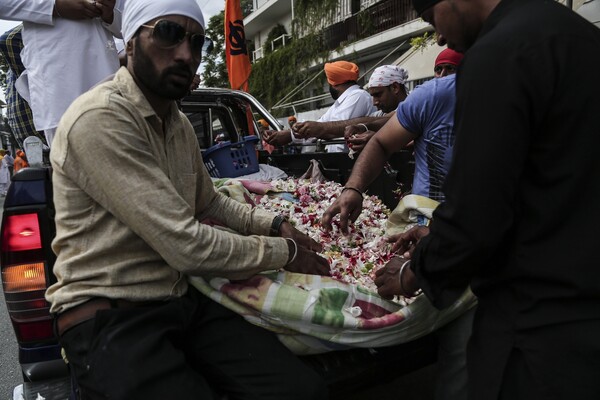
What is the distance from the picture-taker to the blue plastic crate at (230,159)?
405cm

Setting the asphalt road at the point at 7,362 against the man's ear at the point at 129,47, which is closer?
the man's ear at the point at 129,47

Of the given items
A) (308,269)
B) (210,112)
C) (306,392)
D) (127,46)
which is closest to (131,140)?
(127,46)

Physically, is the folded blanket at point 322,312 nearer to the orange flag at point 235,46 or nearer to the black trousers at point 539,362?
the black trousers at point 539,362

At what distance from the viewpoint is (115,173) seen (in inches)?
62.9

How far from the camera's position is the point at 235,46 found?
869 cm

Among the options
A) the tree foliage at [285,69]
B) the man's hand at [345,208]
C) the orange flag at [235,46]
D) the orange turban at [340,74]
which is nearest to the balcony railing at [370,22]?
the tree foliage at [285,69]

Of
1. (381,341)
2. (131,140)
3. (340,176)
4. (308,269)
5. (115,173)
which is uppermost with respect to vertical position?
(131,140)

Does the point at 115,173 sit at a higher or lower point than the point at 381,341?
higher

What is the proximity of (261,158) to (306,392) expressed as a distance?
359cm

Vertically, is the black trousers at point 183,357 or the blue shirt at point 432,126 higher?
the blue shirt at point 432,126

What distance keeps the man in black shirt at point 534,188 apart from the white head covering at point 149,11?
1.16 meters

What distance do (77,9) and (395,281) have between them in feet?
8.19

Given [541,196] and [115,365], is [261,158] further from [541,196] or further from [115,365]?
[541,196]

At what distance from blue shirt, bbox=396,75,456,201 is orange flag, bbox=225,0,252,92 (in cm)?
666
